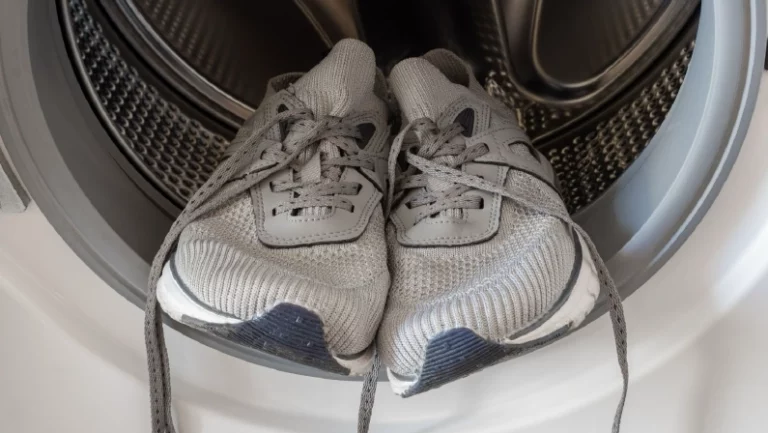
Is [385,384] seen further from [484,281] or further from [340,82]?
[340,82]

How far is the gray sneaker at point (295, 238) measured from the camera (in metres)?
0.40

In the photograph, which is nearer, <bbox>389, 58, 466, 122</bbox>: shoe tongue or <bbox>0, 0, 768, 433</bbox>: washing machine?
<bbox>0, 0, 768, 433</bbox>: washing machine

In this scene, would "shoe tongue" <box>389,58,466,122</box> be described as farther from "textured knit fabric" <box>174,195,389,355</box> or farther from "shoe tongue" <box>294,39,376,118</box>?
"textured knit fabric" <box>174,195,389,355</box>

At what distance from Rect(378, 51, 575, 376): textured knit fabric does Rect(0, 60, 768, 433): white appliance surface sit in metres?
0.10

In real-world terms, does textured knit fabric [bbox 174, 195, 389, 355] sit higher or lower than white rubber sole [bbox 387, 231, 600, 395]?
higher

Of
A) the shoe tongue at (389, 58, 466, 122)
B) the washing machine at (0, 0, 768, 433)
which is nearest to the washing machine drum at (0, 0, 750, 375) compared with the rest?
the washing machine at (0, 0, 768, 433)

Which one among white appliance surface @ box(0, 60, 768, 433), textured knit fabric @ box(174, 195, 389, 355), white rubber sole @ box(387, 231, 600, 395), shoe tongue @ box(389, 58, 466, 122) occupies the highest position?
shoe tongue @ box(389, 58, 466, 122)

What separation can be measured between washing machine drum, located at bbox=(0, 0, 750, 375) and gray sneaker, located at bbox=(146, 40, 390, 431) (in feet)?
0.27

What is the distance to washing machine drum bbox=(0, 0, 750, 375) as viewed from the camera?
0.45 m

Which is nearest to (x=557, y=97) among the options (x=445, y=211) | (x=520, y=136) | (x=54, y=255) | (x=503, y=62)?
(x=503, y=62)

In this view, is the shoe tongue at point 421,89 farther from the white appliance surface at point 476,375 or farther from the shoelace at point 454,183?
the white appliance surface at point 476,375

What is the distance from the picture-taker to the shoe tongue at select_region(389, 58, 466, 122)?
0.56 m

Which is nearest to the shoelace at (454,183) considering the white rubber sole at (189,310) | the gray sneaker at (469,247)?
the gray sneaker at (469,247)

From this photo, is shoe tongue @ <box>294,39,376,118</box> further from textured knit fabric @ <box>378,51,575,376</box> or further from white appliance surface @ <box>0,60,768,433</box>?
white appliance surface @ <box>0,60,768,433</box>
